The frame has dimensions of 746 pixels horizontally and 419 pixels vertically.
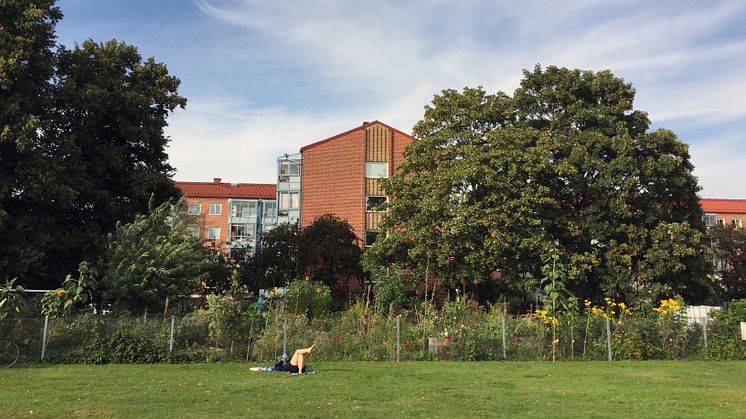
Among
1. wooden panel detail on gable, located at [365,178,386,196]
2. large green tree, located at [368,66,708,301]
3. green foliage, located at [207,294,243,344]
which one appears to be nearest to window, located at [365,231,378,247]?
wooden panel detail on gable, located at [365,178,386,196]

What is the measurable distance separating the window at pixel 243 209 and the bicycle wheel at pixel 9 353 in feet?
209

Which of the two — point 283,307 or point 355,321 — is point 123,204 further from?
point 355,321

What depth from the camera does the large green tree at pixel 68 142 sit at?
953 inches

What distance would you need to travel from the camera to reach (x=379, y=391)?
11.4 meters

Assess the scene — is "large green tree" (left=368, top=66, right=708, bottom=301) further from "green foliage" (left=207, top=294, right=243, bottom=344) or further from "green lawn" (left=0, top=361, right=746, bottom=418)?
"green foliage" (left=207, top=294, right=243, bottom=344)

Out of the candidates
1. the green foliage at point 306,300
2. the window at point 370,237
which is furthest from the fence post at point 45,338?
the window at point 370,237

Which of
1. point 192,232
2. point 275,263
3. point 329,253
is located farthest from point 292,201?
point 192,232

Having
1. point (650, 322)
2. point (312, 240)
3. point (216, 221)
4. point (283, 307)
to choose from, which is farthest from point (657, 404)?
point (216, 221)

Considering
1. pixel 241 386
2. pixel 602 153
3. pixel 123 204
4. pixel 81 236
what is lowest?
pixel 241 386

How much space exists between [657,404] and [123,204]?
25.9m

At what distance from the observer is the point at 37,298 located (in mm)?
18938

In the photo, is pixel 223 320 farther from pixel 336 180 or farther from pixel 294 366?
pixel 336 180

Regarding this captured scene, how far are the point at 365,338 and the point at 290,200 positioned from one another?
35.1m

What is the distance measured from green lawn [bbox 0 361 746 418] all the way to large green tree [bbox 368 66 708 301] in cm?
1382
